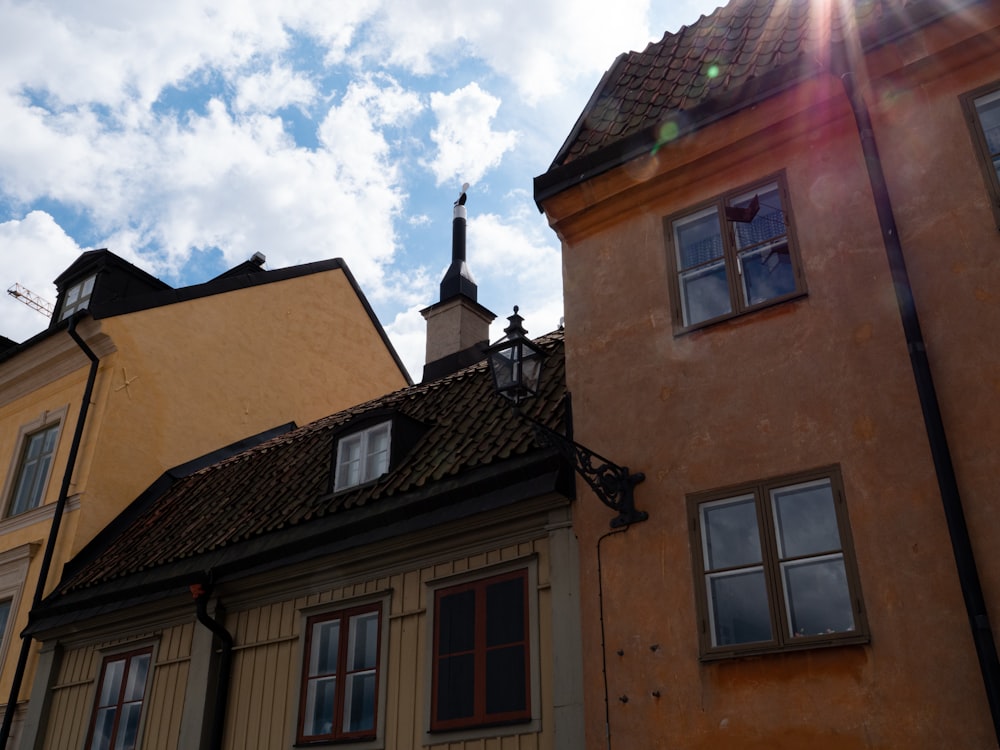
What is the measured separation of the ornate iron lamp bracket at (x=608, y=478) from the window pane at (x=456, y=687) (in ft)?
7.49

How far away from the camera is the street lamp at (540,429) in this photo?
8.27 metres

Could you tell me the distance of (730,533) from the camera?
25.1 ft

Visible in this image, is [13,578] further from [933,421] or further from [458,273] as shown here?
[933,421]

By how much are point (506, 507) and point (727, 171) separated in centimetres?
383

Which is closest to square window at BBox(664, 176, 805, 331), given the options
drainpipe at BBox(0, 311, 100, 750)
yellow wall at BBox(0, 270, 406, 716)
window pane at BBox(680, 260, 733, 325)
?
window pane at BBox(680, 260, 733, 325)

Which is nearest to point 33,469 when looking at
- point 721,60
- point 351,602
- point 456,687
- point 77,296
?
point 77,296

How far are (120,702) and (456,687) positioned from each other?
5.98 metres

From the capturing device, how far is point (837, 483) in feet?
23.7

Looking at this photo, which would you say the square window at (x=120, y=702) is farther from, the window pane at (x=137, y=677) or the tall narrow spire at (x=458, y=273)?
the tall narrow spire at (x=458, y=273)

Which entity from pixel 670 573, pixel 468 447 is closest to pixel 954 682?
pixel 670 573

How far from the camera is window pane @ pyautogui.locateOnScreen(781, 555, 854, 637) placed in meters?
6.87

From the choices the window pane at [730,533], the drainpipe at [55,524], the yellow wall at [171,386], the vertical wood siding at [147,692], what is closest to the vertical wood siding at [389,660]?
the vertical wood siding at [147,692]

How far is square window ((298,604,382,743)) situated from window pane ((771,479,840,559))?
193 inches

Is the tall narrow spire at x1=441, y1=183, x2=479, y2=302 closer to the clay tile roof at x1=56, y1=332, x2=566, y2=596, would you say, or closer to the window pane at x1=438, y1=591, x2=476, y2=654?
the clay tile roof at x1=56, y1=332, x2=566, y2=596
